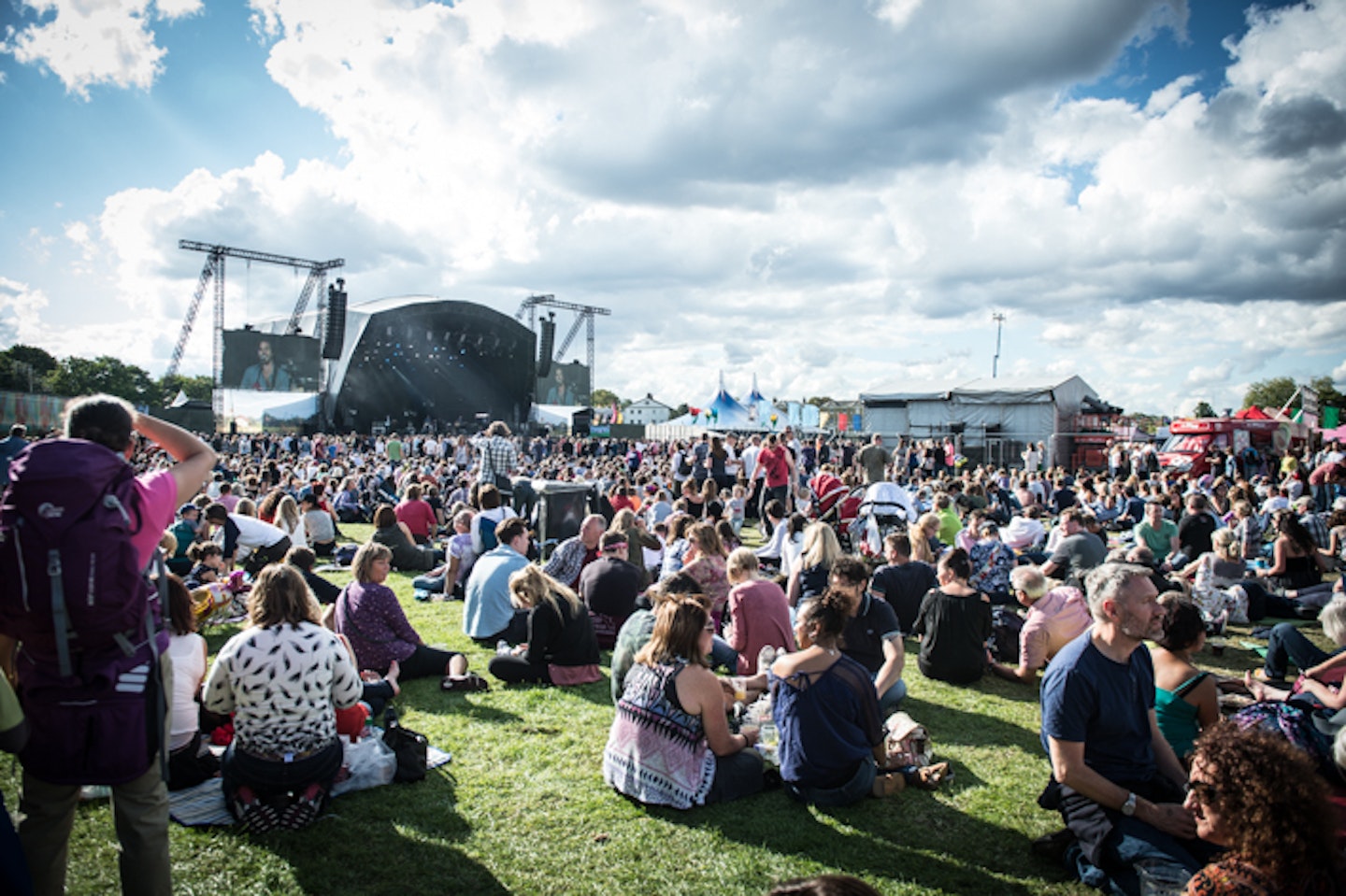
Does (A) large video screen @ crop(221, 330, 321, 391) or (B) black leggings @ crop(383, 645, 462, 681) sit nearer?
(B) black leggings @ crop(383, 645, 462, 681)

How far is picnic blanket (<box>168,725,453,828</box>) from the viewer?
3.42 metres

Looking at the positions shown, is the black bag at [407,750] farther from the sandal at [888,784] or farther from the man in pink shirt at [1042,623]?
the man in pink shirt at [1042,623]

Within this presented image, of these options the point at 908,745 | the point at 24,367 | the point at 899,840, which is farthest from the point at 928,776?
the point at 24,367

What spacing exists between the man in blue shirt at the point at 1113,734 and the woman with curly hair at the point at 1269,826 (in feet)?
2.86

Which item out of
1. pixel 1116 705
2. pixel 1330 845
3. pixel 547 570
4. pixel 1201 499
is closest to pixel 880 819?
pixel 1116 705

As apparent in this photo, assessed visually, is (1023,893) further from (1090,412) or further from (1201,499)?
(1090,412)

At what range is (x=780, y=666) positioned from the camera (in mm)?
3611

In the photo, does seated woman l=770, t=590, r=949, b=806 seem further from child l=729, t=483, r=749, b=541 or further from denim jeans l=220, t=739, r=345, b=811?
child l=729, t=483, r=749, b=541

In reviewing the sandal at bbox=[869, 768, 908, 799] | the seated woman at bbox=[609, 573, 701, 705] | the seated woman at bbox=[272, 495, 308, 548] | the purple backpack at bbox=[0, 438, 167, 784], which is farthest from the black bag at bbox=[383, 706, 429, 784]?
the seated woman at bbox=[272, 495, 308, 548]

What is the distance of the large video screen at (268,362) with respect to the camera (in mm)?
34688

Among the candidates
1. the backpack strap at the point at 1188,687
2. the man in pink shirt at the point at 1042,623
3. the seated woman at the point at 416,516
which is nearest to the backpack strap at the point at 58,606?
the backpack strap at the point at 1188,687

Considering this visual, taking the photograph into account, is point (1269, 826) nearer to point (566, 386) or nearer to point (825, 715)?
point (825, 715)

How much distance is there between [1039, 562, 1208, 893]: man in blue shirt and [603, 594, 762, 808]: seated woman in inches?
58.7

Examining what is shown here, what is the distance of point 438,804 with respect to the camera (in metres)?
3.73
